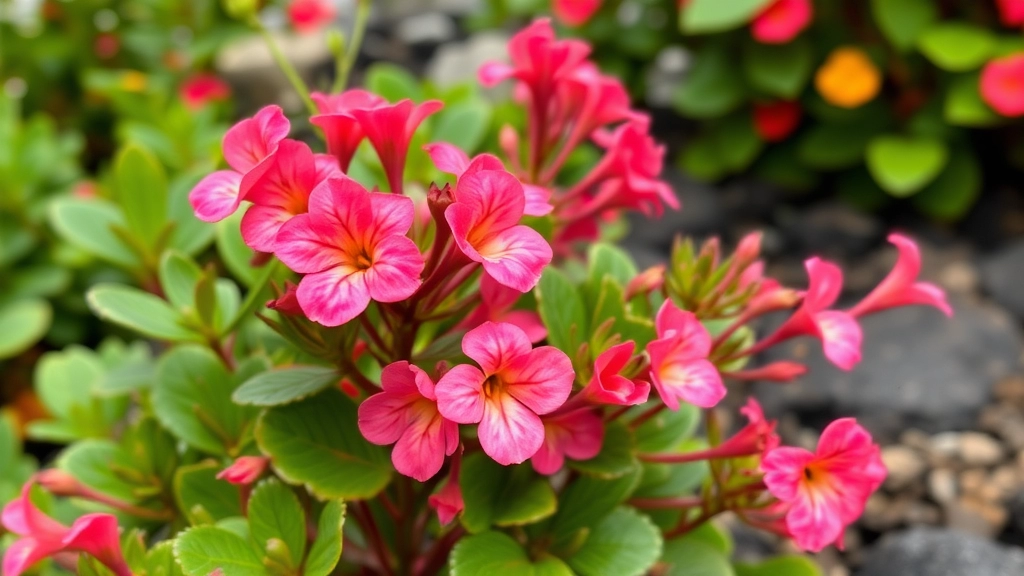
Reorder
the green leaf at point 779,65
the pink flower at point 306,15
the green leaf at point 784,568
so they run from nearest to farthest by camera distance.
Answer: the green leaf at point 784,568, the green leaf at point 779,65, the pink flower at point 306,15

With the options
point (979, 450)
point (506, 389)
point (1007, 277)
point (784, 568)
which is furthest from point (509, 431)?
point (1007, 277)

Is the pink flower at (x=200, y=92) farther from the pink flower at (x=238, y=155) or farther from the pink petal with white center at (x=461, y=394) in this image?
the pink petal with white center at (x=461, y=394)

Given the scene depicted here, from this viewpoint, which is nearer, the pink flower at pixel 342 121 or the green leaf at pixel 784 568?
the pink flower at pixel 342 121

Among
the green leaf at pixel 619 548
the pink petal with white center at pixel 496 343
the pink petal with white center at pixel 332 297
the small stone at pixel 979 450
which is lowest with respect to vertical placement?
the small stone at pixel 979 450

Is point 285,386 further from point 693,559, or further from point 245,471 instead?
point 693,559

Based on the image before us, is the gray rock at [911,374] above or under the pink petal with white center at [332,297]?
under

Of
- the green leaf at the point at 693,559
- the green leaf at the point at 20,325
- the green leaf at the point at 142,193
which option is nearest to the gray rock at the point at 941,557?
the green leaf at the point at 693,559
